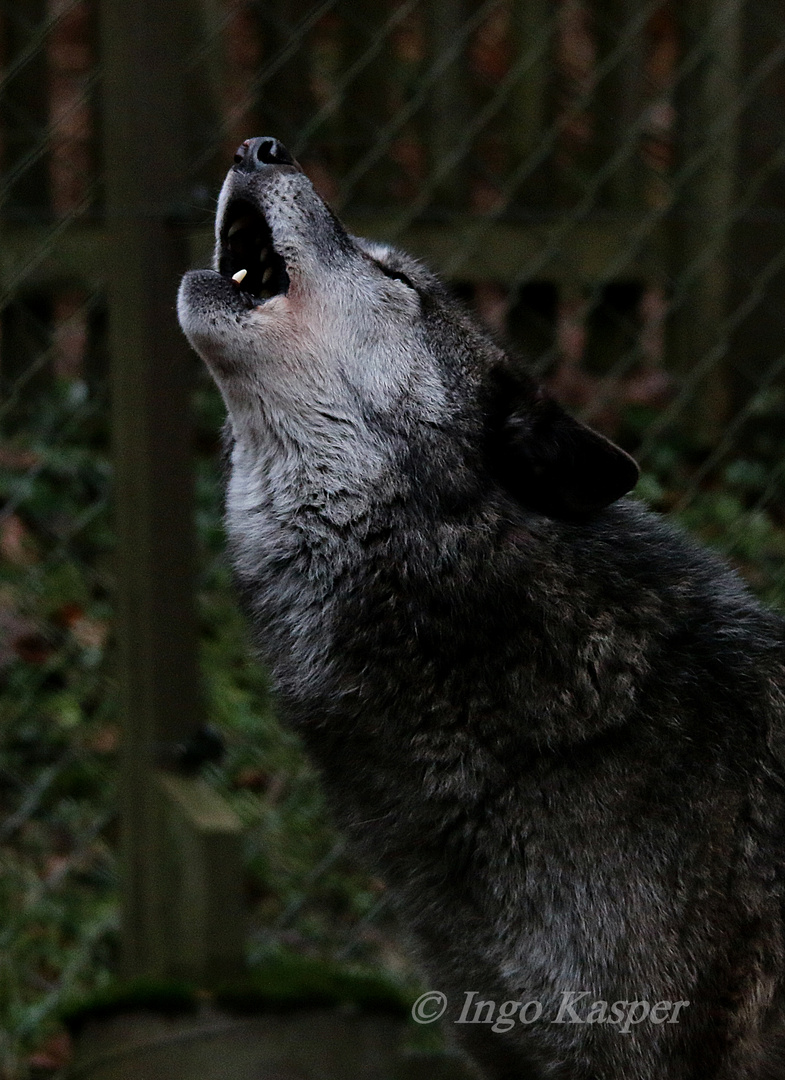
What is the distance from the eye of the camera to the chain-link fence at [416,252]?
4.80 metres

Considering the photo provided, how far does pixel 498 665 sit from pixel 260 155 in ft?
4.02

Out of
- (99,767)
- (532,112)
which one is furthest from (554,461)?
(532,112)

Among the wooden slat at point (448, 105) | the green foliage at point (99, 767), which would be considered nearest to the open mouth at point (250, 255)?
the green foliage at point (99, 767)

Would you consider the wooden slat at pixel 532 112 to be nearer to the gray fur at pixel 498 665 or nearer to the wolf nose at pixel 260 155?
the wolf nose at pixel 260 155

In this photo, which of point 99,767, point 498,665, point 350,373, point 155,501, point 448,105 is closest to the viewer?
point 498,665

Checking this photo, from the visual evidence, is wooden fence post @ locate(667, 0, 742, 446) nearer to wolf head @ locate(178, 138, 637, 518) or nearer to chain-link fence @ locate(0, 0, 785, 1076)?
chain-link fence @ locate(0, 0, 785, 1076)

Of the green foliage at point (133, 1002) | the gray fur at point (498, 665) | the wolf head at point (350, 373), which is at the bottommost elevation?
the green foliage at point (133, 1002)

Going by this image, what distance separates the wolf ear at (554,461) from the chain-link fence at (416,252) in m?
1.91

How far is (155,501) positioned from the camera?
3.64 m

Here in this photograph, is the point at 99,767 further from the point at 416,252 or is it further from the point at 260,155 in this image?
the point at 416,252

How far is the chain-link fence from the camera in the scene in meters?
4.80

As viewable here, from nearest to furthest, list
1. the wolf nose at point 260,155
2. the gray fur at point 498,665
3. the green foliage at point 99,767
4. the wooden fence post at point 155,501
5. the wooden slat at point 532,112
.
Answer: the gray fur at point 498,665 < the wolf nose at point 260,155 < the wooden fence post at point 155,501 < the green foliage at point 99,767 < the wooden slat at point 532,112

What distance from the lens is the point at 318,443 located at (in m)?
2.75

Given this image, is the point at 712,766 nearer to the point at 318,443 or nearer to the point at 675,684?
the point at 675,684
